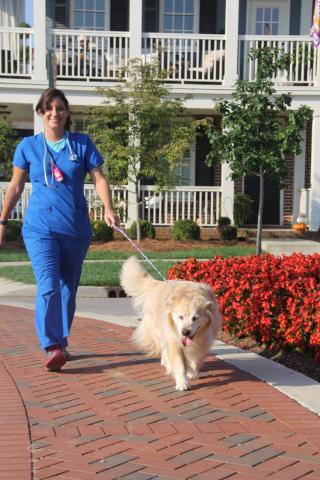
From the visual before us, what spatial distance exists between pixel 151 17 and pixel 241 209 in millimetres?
6603

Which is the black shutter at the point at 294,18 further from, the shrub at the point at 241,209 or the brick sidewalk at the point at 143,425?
the brick sidewalk at the point at 143,425

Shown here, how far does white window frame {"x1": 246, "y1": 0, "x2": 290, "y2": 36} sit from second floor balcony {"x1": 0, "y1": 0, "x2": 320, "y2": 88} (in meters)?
1.27

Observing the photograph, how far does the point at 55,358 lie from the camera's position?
4.76m

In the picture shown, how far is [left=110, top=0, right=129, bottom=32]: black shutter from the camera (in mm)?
19219

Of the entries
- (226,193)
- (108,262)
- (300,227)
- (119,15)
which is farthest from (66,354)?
(119,15)

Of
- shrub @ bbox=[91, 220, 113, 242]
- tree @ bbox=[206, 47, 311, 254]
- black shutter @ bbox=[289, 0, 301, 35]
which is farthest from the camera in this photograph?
black shutter @ bbox=[289, 0, 301, 35]

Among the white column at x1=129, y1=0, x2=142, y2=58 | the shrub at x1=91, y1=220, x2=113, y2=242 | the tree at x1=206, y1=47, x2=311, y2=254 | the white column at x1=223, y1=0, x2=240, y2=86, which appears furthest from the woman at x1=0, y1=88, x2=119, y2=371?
the white column at x1=223, y1=0, x2=240, y2=86

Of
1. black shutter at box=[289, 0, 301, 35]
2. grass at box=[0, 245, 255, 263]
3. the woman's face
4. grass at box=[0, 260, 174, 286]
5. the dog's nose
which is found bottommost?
grass at box=[0, 245, 255, 263]

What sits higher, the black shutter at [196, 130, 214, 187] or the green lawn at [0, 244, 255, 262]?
the black shutter at [196, 130, 214, 187]

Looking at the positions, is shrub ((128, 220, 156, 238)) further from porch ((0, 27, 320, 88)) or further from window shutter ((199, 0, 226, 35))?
window shutter ((199, 0, 226, 35))

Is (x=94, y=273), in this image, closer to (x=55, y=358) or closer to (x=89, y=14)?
(x=55, y=358)

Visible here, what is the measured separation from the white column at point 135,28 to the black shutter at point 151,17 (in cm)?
227

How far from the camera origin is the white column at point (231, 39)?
16.9 m

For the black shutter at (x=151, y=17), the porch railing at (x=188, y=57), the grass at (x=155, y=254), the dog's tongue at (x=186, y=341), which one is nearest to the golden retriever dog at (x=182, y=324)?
the dog's tongue at (x=186, y=341)
